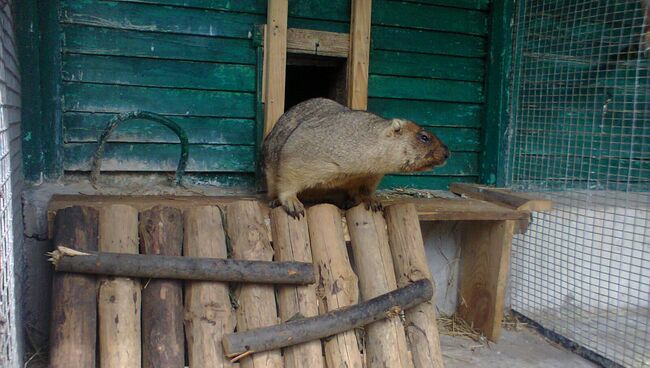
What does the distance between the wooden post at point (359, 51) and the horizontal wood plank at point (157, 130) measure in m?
0.88

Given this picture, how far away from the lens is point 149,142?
166 inches

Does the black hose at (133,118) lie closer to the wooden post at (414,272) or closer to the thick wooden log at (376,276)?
the thick wooden log at (376,276)

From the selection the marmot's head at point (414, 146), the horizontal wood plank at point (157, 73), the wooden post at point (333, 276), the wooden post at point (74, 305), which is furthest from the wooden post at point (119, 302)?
the marmot's head at point (414, 146)

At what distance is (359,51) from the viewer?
4.51m

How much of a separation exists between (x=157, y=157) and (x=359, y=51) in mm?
1827

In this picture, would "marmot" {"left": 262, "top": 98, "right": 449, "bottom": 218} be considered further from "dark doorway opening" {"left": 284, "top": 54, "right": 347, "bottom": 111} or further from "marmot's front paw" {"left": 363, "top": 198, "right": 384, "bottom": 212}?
"dark doorway opening" {"left": 284, "top": 54, "right": 347, "bottom": 111}

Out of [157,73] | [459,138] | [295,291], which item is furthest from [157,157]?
[459,138]

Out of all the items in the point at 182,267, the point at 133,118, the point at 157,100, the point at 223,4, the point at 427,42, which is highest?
the point at 223,4

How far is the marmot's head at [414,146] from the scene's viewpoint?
3.75 metres

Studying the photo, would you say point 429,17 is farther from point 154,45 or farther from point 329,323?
point 329,323

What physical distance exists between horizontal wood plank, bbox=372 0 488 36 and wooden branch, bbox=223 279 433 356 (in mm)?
2347

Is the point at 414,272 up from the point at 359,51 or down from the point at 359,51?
down

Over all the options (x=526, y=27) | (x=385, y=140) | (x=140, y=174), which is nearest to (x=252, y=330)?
(x=385, y=140)

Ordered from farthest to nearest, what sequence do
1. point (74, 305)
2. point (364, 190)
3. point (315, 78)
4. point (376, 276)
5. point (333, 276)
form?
point (315, 78)
point (364, 190)
point (376, 276)
point (333, 276)
point (74, 305)
